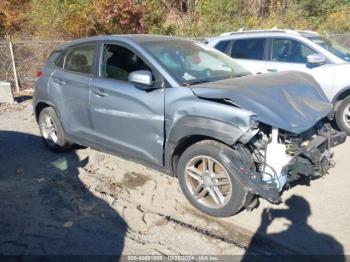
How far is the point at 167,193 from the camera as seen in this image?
4793 mm

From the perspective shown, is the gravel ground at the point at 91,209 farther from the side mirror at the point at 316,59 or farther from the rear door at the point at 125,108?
the side mirror at the point at 316,59

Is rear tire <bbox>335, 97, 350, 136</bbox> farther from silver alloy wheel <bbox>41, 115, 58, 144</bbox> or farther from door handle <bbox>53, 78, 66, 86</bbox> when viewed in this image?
silver alloy wheel <bbox>41, 115, 58, 144</bbox>

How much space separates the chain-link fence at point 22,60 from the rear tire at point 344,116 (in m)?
8.47

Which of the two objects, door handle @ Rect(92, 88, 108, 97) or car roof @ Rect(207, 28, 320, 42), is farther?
car roof @ Rect(207, 28, 320, 42)

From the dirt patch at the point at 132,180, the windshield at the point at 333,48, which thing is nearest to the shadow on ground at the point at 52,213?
the dirt patch at the point at 132,180

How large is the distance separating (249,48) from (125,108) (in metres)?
4.24

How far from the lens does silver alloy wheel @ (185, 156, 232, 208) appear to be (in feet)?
Answer: 13.4

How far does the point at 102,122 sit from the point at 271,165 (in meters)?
2.26

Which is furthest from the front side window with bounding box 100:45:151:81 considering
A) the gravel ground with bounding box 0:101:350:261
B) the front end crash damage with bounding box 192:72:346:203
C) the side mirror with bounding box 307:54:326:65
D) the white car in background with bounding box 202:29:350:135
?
the side mirror with bounding box 307:54:326:65

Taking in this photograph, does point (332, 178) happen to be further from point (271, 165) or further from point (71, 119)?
point (71, 119)

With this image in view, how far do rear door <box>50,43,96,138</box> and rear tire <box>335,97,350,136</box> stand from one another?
4.45m

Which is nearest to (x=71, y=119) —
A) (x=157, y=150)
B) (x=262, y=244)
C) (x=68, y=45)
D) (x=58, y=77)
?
(x=58, y=77)

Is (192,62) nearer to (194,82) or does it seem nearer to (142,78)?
(194,82)

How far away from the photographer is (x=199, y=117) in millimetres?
4027
